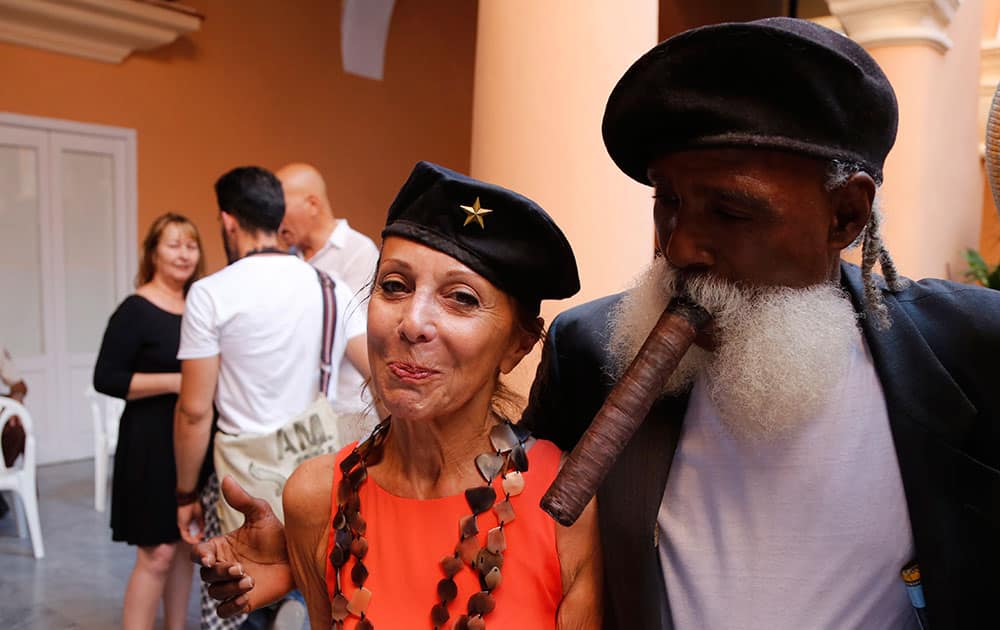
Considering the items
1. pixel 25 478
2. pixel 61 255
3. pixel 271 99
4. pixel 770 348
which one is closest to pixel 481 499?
pixel 770 348

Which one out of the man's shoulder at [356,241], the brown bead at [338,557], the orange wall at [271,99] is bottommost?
the brown bead at [338,557]

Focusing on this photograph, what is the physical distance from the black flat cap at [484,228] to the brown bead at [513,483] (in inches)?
10.9

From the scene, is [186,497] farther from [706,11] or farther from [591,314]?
[706,11]

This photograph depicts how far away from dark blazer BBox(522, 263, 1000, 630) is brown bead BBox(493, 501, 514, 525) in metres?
0.13

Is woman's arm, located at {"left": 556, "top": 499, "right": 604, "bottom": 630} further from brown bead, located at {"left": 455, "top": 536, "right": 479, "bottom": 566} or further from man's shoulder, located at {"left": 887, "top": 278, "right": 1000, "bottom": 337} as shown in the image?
man's shoulder, located at {"left": 887, "top": 278, "right": 1000, "bottom": 337}

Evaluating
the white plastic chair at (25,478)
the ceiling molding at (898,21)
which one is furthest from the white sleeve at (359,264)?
the white plastic chair at (25,478)

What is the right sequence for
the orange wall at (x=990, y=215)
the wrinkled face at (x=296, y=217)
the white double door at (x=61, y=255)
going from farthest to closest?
the white double door at (x=61, y=255) → the orange wall at (x=990, y=215) → the wrinkled face at (x=296, y=217)

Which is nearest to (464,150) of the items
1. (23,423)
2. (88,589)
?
(23,423)

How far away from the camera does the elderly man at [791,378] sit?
1109 mm

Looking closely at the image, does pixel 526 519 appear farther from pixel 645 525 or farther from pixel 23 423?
pixel 23 423

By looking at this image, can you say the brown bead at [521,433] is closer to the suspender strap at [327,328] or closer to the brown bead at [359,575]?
the brown bead at [359,575]

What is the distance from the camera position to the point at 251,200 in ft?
9.96

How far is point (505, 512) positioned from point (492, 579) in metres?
0.10

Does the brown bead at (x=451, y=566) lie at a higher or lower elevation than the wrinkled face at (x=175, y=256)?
lower
